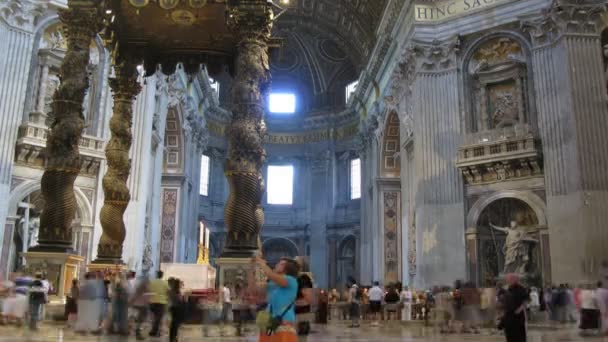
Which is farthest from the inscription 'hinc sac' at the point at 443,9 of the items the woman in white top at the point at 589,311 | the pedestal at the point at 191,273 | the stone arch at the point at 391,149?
the pedestal at the point at 191,273

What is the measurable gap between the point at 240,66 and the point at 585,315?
296 inches

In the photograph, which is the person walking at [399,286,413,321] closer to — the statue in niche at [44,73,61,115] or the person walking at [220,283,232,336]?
the person walking at [220,283,232,336]

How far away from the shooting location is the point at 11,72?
14656 millimetres

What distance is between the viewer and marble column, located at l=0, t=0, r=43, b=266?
14.3 m

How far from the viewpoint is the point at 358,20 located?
87.2 feet

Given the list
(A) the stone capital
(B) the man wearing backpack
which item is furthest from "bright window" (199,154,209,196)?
(B) the man wearing backpack

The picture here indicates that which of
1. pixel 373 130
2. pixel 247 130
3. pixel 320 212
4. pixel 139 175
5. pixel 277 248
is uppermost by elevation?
pixel 373 130

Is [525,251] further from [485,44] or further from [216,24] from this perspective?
[216,24]

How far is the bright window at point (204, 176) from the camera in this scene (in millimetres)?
30547

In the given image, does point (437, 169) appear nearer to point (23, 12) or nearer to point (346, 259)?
point (23, 12)

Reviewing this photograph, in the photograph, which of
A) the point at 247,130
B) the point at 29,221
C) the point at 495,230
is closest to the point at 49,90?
the point at 29,221

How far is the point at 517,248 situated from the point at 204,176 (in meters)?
18.7

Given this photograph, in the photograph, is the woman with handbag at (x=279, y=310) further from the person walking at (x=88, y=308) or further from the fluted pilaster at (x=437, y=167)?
the fluted pilaster at (x=437, y=167)

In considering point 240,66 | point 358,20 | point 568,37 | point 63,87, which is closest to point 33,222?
point 63,87
